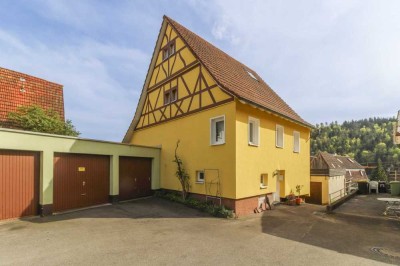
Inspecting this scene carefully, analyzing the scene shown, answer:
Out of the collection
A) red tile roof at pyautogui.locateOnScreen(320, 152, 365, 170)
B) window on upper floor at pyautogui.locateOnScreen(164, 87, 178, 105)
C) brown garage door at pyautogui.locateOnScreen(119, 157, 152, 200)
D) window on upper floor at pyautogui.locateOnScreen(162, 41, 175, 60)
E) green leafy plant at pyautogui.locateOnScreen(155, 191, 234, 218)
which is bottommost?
red tile roof at pyautogui.locateOnScreen(320, 152, 365, 170)

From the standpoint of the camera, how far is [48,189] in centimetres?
1082

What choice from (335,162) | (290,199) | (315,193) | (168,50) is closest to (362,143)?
(335,162)

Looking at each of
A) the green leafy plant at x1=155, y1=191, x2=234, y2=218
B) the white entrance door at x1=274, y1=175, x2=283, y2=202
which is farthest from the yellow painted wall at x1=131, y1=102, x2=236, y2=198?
the white entrance door at x1=274, y1=175, x2=283, y2=202

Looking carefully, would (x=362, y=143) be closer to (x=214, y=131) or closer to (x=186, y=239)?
(x=214, y=131)

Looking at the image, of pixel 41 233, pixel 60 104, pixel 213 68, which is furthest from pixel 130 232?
pixel 60 104

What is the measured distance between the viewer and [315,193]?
1852cm

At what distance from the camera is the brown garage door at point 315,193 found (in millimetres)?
18344

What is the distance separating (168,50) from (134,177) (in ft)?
26.6

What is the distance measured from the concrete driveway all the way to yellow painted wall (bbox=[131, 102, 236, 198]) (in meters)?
2.18

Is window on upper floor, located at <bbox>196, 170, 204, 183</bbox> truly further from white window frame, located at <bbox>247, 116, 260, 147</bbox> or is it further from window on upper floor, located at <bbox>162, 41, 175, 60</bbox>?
window on upper floor, located at <bbox>162, 41, 175, 60</bbox>

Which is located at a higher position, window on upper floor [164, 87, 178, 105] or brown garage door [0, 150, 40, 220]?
window on upper floor [164, 87, 178, 105]

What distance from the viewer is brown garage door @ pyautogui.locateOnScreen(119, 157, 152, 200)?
47.0 feet

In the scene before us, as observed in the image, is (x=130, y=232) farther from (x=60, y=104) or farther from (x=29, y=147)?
(x=60, y=104)

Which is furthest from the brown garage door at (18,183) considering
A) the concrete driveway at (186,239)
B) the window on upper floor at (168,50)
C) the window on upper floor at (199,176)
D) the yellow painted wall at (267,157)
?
the window on upper floor at (168,50)
